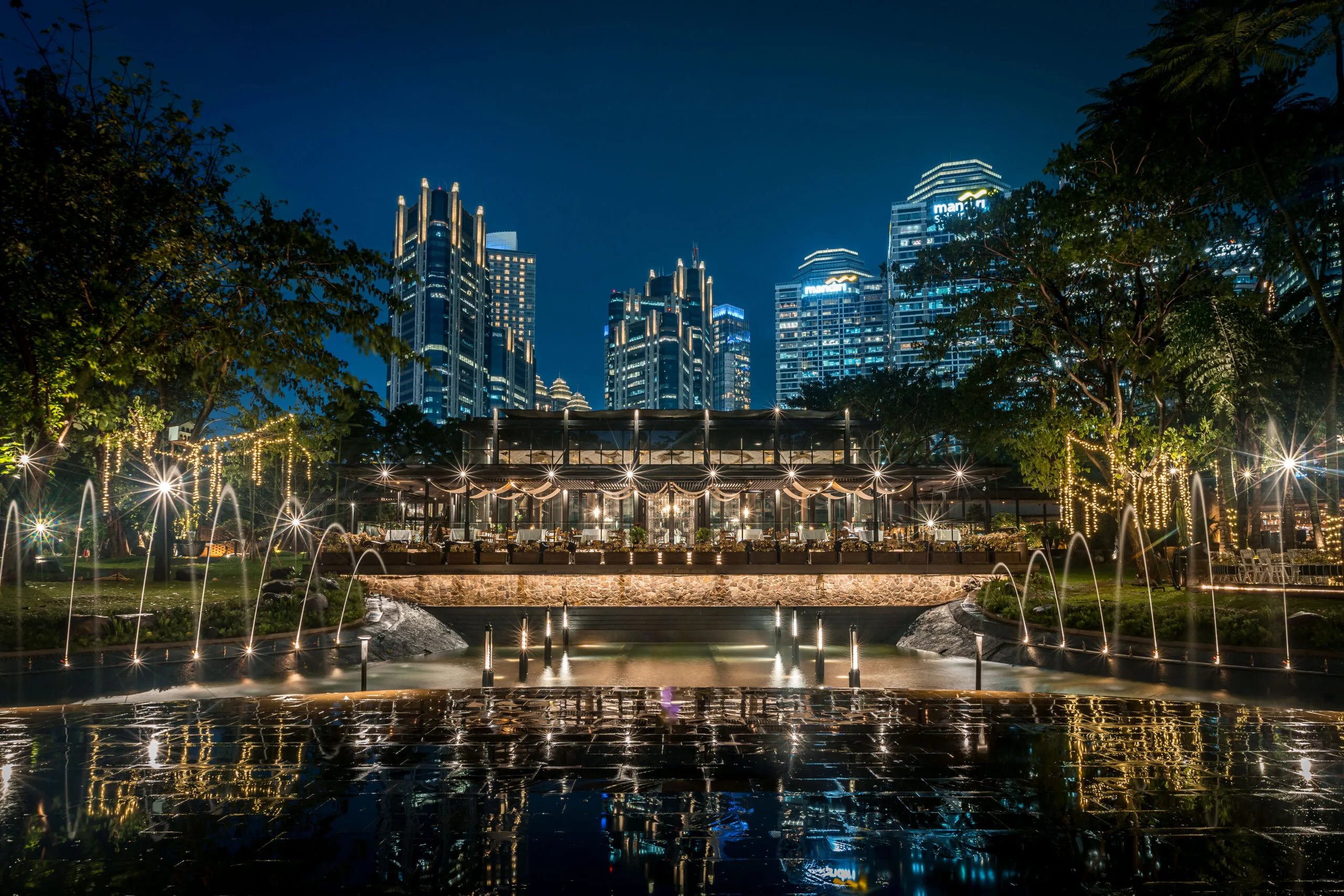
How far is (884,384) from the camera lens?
48.9 metres

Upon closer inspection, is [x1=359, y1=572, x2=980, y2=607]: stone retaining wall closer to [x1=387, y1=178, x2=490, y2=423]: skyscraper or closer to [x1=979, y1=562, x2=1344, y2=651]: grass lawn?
[x1=979, y1=562, x2=1344, y2=651]: grass lawn

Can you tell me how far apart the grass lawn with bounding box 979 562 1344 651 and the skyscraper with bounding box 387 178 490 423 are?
5962 inches

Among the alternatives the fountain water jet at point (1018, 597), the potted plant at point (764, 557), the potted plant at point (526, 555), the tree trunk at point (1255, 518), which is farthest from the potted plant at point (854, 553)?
the tree trunk at point (1255, 518)

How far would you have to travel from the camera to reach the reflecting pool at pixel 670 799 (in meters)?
4.55

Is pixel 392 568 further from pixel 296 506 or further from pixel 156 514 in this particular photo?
pixel 296 506

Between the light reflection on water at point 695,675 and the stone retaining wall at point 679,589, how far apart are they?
587cm

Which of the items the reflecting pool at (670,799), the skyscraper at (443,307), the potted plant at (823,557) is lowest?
the reflecting pool at (670,799)

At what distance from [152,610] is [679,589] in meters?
14.7

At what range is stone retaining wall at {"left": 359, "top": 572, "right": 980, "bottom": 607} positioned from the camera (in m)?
24.9

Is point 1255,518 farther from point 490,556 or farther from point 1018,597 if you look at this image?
point 490,556

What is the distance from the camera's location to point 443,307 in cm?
16800

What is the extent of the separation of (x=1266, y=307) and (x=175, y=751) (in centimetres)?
3250

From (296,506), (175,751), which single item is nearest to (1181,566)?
(175,751)

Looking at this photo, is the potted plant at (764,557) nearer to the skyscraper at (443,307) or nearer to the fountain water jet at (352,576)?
the fountain water jet at (352,576)
